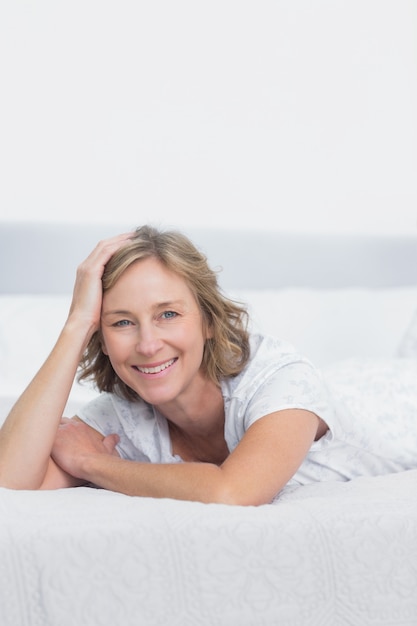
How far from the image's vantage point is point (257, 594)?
1.26 meters

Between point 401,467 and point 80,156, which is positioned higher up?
point 80,156

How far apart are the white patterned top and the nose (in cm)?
22

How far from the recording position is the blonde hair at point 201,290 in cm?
176

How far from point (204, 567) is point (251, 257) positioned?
228cm

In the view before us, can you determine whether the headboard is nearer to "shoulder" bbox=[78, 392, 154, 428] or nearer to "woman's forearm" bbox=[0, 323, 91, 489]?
"shoulder" bbox=[78, 392, 154, 428]

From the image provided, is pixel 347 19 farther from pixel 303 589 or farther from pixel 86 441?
pixel 303 589

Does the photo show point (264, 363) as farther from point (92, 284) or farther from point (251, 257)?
point (251, 257)

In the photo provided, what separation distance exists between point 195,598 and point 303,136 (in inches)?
96.2

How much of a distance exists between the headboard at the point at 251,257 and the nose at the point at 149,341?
147 cm

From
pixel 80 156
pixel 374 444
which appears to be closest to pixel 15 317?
pixel 80 156

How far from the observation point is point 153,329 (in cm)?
170

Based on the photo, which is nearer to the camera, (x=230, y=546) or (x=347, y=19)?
(x=230, y=546)

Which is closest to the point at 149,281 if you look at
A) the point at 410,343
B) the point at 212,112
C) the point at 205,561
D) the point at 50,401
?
the point at 50,401

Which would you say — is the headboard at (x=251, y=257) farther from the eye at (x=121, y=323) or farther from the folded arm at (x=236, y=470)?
the folded arm at (x=236, y=470)
